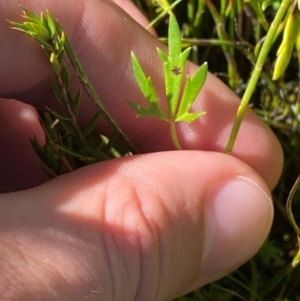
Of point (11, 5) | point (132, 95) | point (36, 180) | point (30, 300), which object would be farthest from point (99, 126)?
point (30, 300)

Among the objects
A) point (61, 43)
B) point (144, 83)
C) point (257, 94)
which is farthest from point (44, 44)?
point (257, 94)

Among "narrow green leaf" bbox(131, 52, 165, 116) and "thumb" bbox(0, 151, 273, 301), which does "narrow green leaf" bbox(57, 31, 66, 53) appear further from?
"thumb" bbox(0, 151, 273, 301)

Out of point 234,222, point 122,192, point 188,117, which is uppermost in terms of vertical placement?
point 188,117

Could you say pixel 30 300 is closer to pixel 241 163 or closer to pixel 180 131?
pixel 241 163

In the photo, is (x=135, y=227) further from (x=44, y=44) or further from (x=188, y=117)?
(x=44, y=44)

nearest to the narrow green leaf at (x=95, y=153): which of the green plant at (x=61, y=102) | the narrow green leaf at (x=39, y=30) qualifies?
the green plant at (x=61, y=102)

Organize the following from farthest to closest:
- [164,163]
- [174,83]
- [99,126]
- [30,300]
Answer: [99,126], [164,163], [174,83], [30,300]

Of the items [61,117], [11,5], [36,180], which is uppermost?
[11,5]
